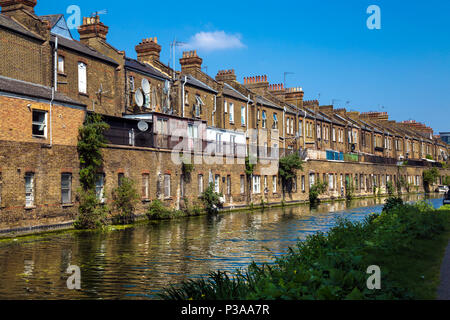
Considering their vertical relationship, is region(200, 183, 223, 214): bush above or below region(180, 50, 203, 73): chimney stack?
below

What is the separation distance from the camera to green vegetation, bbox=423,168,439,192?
79812mm

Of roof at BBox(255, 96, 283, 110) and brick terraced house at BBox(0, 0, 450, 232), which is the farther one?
roof at BBox(255, 96, 283, 110)

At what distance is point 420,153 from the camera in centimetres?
9175

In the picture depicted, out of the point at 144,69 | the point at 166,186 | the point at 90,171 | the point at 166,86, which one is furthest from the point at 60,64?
the point at 166,86

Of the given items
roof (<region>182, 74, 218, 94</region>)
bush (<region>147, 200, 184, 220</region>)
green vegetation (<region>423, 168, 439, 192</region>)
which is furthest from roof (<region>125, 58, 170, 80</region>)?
green vegetation (<region>423, 168, 439, 192</region>)

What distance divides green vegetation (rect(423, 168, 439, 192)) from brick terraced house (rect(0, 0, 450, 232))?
902 inches

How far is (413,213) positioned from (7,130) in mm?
16628

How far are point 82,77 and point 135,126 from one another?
4.58 metres

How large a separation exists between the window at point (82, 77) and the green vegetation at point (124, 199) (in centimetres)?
740

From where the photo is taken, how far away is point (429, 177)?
79625mm

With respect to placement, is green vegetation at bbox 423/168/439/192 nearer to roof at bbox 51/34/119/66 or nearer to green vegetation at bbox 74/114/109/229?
roof at bbox 51/34/119/66

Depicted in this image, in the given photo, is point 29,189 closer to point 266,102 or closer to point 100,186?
point 100,186

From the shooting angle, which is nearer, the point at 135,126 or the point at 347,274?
the point at 347,274

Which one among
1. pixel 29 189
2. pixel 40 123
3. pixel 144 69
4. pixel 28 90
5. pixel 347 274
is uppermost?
pixel 144 69
